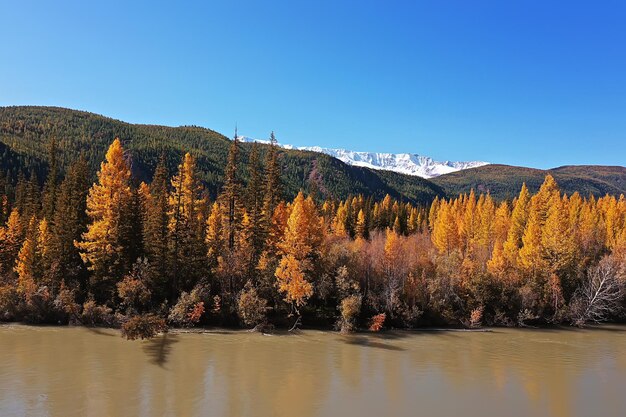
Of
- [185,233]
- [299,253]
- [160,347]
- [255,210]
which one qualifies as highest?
[255,210]

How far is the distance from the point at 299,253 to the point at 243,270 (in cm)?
629

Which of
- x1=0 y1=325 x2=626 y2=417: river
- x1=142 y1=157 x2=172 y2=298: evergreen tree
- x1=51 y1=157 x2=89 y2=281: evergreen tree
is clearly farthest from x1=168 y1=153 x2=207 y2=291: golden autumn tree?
x1=51 y1=157 x2=89 y2=281: evergreen tree

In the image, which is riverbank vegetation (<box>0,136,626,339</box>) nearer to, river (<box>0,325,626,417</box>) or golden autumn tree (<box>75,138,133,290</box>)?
golden autumn tree (<box>75,138,133,290</box>)

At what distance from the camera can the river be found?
23172mm

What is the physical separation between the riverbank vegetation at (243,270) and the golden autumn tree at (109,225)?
0.36 feet

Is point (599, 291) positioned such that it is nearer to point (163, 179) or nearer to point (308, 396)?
point (308, 396)

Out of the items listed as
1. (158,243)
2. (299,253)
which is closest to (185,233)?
(158,243)

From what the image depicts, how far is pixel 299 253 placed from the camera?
41.9m

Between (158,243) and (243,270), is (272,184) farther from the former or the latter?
(158,243)

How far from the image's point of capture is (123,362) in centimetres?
2953

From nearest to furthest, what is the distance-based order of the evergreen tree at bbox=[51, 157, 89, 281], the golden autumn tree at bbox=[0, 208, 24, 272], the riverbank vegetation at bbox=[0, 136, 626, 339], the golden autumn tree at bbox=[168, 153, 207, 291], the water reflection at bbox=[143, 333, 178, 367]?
1. the water reflection at bbox=[143, 333, 178, 367]
2. the riverbank vegetation at bbox=[0, 136, 626, 339]
3. the evergreen tree at bbox=[51, 157, 89, 281]
4. the golden autumn tree at bbox=[168, 153, 207, 291]
5. the golden autumn tree at bbox=[0, 208, 24, 272]

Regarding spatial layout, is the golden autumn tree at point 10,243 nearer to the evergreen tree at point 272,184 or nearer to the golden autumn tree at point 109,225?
the golden autumn tree at point 109,225

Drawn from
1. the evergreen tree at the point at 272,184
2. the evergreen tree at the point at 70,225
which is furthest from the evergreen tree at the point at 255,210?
the evergreen tree at the point at 70,225

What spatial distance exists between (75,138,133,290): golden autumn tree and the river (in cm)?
596
